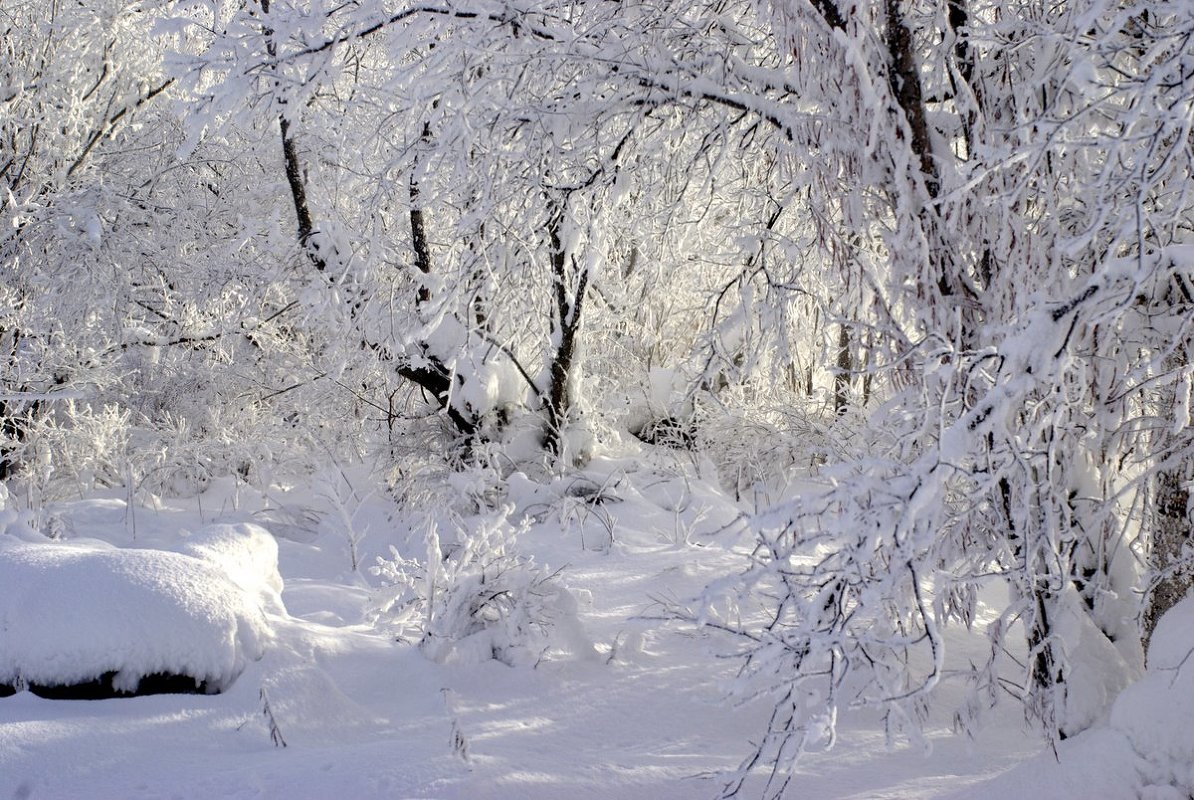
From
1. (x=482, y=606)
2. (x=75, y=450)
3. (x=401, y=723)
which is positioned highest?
(x=75, y=450)

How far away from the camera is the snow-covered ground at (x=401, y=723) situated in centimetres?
318

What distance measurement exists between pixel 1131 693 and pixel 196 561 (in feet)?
12.3

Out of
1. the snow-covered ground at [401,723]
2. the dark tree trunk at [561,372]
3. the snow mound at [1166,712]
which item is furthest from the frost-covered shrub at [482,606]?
the dark tree trunk at [561,372]

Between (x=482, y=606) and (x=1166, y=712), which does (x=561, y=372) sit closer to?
(x=482, y=606)

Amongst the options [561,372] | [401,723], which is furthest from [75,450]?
[401,723]

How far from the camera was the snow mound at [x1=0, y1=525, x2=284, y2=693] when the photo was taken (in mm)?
3689

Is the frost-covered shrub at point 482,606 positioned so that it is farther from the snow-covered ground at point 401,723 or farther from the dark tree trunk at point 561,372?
the dark tree trunk at point 561,372

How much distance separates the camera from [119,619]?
149 inches

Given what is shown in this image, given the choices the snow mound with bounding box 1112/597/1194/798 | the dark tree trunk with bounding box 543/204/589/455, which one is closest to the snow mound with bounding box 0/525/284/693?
the snow mound with bounding box 1112/597/1194/798

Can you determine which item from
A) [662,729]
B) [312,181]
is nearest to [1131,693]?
[662,729]

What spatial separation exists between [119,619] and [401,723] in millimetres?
1189

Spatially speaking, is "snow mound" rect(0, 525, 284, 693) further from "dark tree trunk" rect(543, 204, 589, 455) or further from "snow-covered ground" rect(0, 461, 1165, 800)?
"dark tree trunk" rect(543, 204, 589, 455)

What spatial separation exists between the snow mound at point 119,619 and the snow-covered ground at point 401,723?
10 millimetres

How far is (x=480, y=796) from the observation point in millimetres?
3170
